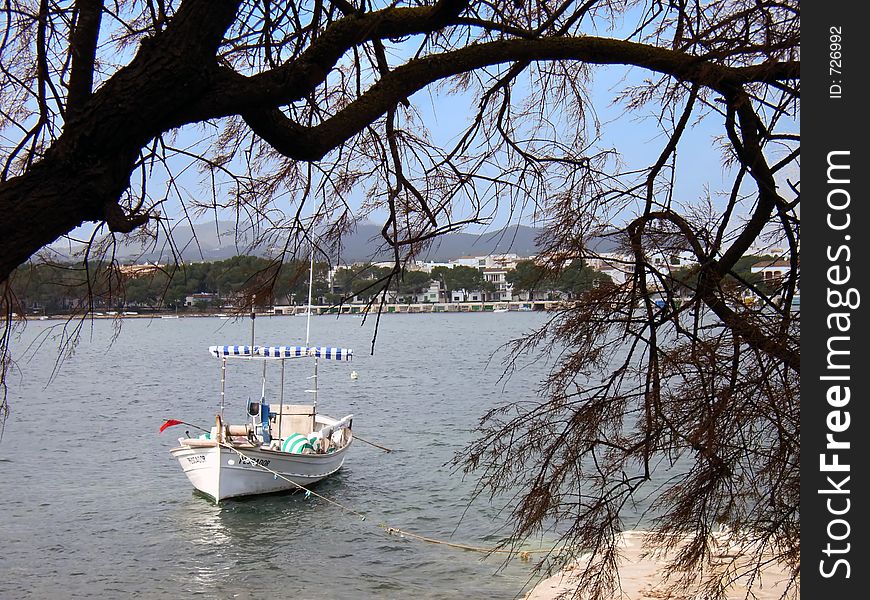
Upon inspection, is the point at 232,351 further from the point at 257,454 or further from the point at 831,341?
the point at 831,341

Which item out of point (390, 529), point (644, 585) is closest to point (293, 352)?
point (390, 529)

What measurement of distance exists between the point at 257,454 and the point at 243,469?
0.56m

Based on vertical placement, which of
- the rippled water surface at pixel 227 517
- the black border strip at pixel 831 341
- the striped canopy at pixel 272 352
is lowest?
the rippled water surface at pixel 227 517

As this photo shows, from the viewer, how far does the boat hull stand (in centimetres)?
2089

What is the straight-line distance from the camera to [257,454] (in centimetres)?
2080

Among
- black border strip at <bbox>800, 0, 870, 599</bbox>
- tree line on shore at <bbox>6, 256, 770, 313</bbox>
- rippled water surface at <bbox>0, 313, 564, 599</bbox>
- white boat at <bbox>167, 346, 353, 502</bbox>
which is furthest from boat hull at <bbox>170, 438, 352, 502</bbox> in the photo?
black border strip at <bbox>800, 0, 870, 599</bbox>

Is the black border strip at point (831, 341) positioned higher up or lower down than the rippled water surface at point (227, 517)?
higher up

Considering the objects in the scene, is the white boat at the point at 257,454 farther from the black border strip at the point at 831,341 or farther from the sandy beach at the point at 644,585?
the black border strip at the point at 831,341

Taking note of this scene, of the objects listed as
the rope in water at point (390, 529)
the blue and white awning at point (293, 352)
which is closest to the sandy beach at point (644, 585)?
the rope in water at point (390, 529)

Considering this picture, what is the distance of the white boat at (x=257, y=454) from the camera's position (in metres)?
20.9

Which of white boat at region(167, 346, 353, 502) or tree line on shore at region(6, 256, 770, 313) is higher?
tree line on shore at region(6, 256, 770, 313)

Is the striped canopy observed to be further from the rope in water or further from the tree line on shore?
the tree line on shore

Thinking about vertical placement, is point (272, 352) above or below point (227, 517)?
above

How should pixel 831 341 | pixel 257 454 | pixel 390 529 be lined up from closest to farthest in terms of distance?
pixel 831 341 → pixel 390 529 → pixel 257 454
